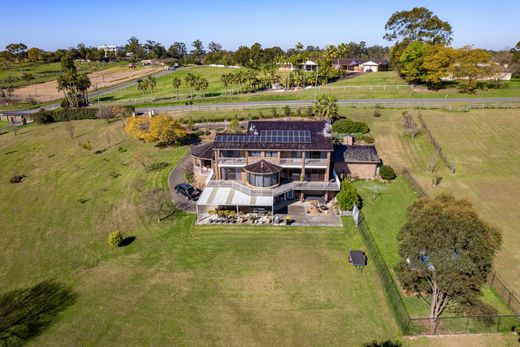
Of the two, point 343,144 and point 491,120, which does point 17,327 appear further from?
point 491,120

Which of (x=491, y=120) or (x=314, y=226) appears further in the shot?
(x=491, y=120)

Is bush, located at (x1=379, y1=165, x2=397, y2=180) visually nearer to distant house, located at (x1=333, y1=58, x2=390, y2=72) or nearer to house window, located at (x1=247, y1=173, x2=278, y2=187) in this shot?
house window, located at (x1=247, y1=173, x2=278, y2=187)

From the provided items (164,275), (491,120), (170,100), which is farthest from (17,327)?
(170,100)

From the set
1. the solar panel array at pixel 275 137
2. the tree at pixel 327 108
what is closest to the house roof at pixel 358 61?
the tree at pixel 327 108

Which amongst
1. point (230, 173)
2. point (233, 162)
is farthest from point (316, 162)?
point (230, 173)

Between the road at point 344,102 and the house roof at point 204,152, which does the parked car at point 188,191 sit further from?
the road at point 344,102

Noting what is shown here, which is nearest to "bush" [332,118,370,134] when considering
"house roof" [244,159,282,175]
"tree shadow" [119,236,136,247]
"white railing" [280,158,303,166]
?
"white railing" [280,158,303,166]
